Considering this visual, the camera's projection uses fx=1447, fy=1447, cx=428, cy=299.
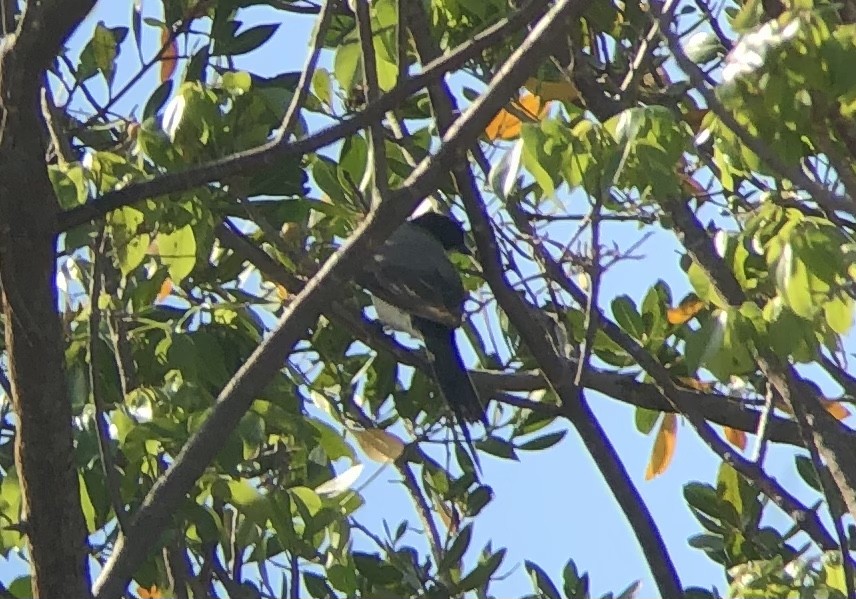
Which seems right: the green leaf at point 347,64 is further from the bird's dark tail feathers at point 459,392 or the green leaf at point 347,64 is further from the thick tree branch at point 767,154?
the bird's dark tail feathers at point 459,392

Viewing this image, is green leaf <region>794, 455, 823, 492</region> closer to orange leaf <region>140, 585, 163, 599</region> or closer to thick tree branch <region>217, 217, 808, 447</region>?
thick tree branch <region>217, 217, 808, 447</region>

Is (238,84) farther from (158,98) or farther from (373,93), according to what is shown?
(158,98)

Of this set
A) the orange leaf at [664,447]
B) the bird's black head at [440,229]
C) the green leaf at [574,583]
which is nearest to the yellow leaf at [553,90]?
the orange leaf at [664,447]

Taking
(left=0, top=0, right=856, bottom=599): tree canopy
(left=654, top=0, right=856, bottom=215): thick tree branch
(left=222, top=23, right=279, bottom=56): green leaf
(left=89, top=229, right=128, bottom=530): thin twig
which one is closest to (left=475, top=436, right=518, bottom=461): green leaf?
(left=0, top=0, right=856, bottom=599): tree canopy

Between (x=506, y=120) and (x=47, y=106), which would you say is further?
(x=506, y=120)

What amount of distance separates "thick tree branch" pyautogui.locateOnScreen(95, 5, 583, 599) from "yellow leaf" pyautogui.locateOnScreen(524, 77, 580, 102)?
26.0 inches

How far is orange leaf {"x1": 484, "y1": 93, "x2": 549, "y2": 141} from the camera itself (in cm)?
243

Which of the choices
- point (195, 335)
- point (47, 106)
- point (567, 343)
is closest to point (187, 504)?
point (195, 335)

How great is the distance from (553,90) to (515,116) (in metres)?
0.08

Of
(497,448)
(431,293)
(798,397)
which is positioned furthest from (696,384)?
(431,293)

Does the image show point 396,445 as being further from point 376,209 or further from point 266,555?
point 376,209

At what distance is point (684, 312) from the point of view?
2.52 metres

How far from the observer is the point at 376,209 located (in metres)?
1.75

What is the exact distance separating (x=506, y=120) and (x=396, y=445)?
23.4 inches
